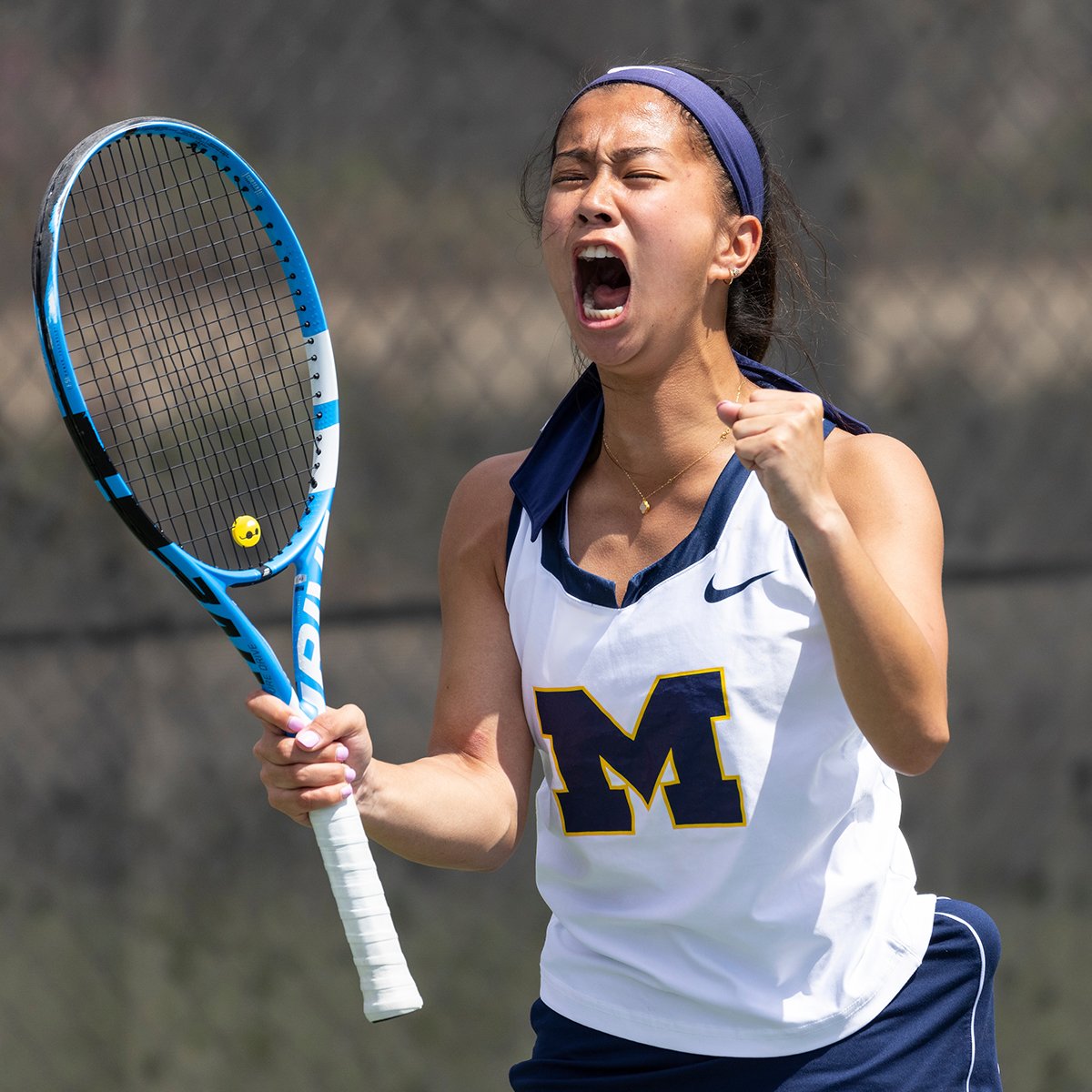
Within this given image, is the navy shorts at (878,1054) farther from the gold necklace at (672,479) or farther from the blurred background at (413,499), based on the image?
the blurred background at (413,499)

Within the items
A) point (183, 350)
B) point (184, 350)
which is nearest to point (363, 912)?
point (183, 350)

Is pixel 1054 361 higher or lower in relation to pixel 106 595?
higher

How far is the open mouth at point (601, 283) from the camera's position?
186cm

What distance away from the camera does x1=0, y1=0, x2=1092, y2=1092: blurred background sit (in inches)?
125

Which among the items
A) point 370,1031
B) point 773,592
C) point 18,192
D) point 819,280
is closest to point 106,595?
point 18,192

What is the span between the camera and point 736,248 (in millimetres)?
1988

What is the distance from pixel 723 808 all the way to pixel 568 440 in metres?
0.54

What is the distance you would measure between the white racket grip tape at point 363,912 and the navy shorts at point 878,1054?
0.84 ft

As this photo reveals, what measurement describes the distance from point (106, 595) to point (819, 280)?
1518mm

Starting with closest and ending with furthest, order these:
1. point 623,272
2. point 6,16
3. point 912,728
→ 1. point 912,728
2. point 623,272
3. point 6,16

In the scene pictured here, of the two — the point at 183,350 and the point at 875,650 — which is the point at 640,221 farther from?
the point at 183,350

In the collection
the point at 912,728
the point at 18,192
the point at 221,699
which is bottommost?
the point at 221,699

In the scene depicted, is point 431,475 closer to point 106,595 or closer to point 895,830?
point 106,595

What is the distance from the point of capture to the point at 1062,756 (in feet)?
10.7
